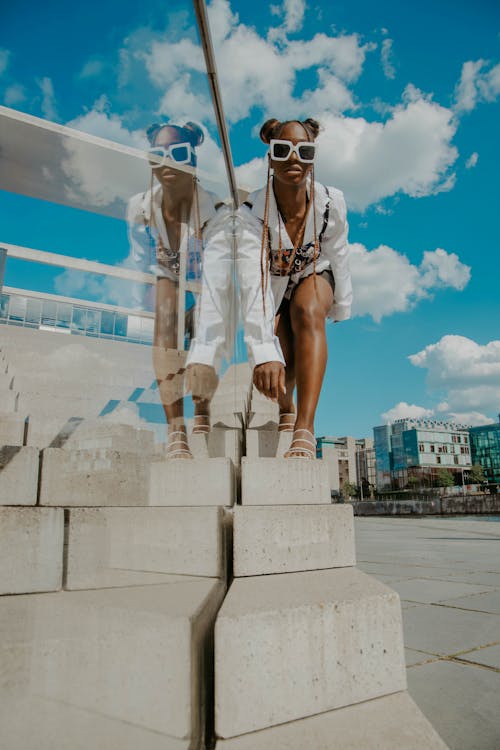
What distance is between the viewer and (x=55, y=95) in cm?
82

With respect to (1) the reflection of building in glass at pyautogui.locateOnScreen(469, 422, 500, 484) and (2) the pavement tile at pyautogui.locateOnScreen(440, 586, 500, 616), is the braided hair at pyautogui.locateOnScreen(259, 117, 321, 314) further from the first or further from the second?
(1) the reflection of building in glass at pyautogui.locateOnScreen(469, 422, 500, 484)

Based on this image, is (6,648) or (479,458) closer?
(6,648)

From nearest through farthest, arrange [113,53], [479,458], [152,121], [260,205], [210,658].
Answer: [113,53], [210,658], [152,121], [260,205], [479,458]

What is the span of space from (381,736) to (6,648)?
0.77 metres

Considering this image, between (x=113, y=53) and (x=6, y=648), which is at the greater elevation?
(x=113, y=53)

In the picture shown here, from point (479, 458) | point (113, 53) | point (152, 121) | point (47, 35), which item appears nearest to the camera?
point (47, 35)

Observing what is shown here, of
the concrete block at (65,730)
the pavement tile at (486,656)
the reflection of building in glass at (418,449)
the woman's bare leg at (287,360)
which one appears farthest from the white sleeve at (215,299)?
the reflection of building in glass at (418,449)

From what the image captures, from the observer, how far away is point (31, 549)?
47.6 inches

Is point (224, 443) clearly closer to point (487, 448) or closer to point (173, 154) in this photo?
point (173, 154)

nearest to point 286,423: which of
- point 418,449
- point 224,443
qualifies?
point 224,443

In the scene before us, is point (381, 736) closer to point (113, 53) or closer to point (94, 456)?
point (94, 456)

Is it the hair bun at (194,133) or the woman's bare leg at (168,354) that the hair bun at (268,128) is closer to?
the hair bun at (194,133)

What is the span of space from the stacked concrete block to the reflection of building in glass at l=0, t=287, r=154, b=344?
648 mm

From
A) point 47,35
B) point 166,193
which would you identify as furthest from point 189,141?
point 47,35
